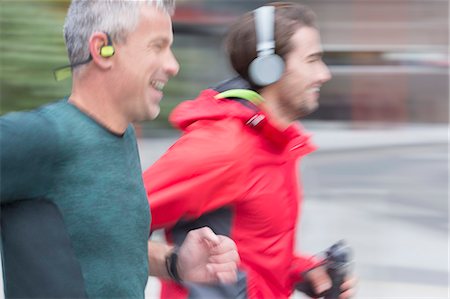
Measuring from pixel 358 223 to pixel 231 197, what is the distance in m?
4.67

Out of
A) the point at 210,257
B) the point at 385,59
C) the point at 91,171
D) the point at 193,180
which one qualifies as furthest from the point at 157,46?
the point at 385,59

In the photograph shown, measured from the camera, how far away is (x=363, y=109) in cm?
1153

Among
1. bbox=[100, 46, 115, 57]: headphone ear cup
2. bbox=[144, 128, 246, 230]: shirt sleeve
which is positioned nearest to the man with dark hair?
bbox=[144, 128, 246, 230]: shirt sleeve

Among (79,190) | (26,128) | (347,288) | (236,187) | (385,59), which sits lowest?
(347,288)

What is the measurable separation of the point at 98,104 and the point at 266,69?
0.88 meters

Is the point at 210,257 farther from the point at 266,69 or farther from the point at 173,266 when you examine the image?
the point at 266,69

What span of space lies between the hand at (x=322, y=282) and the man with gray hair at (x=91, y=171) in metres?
0.77

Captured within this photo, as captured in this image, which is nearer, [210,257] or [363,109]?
[210,257]

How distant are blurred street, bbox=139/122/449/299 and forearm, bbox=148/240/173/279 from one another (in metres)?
2.96

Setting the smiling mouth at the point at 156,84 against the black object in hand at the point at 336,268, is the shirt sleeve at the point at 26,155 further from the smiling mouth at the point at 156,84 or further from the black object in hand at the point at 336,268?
the black object in hand at the point at 336,268

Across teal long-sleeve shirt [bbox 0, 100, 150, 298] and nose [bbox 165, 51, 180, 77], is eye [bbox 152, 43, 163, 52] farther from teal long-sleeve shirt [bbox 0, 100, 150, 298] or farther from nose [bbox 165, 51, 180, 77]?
teal long-sleeve shirt [bbox 0, 100, 150, 298]

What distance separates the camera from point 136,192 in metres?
1.77

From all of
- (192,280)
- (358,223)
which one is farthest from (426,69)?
(192,280)

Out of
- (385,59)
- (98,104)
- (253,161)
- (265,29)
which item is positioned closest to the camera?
(98,104)
